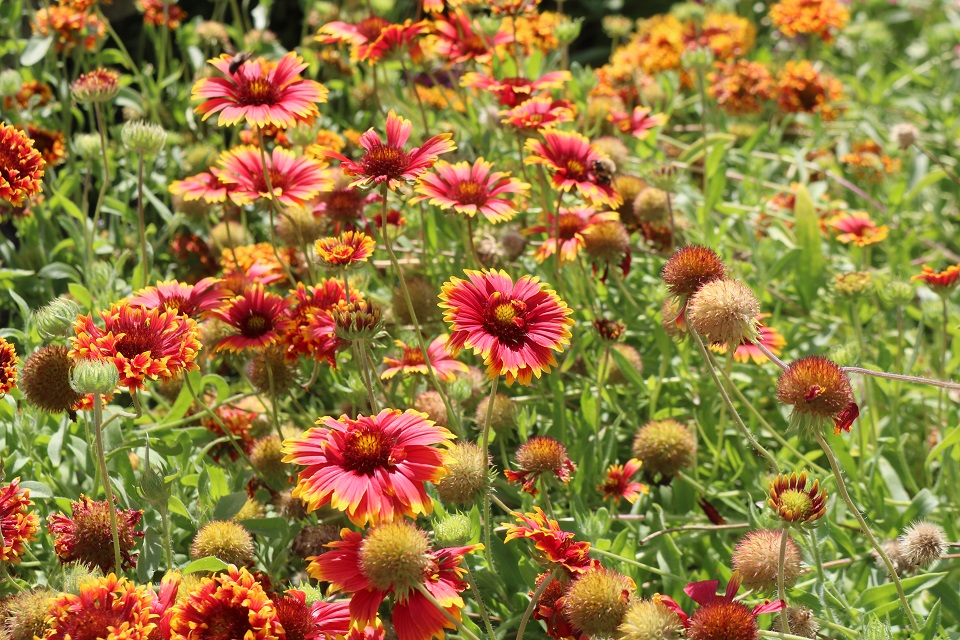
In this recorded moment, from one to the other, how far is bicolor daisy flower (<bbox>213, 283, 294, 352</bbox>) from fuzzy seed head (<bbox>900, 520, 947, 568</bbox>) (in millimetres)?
1278

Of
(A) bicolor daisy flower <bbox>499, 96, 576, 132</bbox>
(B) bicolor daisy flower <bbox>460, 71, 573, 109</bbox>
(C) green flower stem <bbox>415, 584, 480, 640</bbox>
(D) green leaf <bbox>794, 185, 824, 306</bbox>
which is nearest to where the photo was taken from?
(C) green flower stem <bbox>415, 584, 480, 640</bbox>

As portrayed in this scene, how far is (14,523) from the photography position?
171 cm

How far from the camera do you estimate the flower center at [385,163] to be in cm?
181

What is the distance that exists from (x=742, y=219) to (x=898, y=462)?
952 mm

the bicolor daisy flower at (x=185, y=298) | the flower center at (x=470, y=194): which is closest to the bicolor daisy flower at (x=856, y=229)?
the flower center at (x=470, y=194)

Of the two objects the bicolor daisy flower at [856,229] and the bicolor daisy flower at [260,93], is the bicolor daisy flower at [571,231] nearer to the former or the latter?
the bicolor daisy flower at [260,93]

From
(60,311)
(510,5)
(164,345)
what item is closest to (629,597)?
(164,345)

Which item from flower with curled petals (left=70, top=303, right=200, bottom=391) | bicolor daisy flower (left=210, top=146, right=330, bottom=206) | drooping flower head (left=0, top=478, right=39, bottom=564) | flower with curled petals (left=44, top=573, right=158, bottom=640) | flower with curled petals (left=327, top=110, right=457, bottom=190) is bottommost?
drooping flower head (left=0, top=478, right=39, bottom=564)

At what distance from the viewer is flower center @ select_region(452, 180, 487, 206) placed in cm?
212

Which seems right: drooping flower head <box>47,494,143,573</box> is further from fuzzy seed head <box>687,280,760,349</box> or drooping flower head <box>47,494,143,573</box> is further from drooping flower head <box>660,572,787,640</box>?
fuzzy seed head <box>687,280,760,349</box>

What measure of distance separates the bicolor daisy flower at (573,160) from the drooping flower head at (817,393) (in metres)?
0.72

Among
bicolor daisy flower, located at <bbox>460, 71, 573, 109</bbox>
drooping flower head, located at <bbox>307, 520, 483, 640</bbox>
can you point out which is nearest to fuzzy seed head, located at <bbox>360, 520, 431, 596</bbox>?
drooping flower head, located at <bbox>307, 520, 483, 640</bbox>

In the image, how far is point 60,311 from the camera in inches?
70.4

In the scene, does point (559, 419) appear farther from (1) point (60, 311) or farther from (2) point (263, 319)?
(1) point (60, 311)
